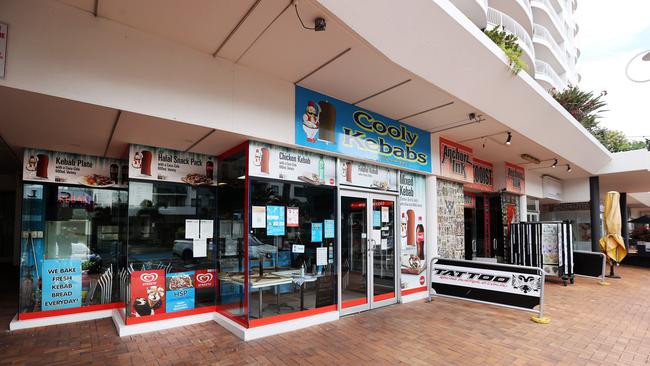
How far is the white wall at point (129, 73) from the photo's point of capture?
9.68 ft

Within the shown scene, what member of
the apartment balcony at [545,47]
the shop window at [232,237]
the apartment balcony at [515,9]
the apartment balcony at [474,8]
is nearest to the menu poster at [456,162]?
the apartment balcony at [474,8]

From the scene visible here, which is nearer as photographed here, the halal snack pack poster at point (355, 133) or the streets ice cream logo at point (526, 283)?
the halal snack pack poster at point (355, 133)

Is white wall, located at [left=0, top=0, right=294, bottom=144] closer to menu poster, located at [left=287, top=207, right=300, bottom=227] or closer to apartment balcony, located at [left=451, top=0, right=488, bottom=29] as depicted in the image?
menu poster, located at [left=287, top=207, right=300, bottom=227]

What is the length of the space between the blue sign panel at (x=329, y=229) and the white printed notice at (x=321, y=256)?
0.70 feet

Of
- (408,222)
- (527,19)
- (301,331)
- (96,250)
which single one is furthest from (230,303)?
(527,19)

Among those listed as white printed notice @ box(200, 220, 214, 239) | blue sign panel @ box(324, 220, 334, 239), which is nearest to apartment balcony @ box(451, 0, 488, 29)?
blue sign panel @ box(324, 220, 334, 239)

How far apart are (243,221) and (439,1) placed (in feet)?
11.7

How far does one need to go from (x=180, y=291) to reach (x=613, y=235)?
1104 cm

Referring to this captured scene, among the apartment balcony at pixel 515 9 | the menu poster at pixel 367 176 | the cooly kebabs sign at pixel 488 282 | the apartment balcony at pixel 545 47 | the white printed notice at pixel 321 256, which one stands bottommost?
the cooly kebabs sign at pixel 488 282

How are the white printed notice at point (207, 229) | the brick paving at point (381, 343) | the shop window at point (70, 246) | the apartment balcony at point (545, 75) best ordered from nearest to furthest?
the brick paving at point (381, 343) → the shop window at point (70, 246) → the white printed notice at point (207, 229) → the apartment balcony at point (545, 75)

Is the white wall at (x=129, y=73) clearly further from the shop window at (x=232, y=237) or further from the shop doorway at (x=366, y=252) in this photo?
the shop doorway at (x=366, y=252)

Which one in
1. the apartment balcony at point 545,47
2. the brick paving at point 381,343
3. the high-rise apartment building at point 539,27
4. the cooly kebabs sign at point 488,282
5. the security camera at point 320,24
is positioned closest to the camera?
the security camera at point 320,24

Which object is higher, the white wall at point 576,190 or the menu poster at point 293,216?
the white wall at point 576,190

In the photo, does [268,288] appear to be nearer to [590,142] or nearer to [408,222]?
[408,222]
